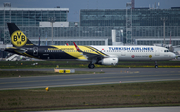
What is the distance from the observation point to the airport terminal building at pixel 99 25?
12731cm

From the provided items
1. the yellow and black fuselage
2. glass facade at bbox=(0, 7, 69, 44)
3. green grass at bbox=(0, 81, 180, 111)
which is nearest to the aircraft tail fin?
the yellow and black fuselage

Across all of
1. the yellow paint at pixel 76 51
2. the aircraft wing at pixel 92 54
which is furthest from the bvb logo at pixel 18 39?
the aircraft wing at pixel 92 54

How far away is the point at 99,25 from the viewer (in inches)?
5999

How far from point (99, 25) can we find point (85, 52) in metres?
108

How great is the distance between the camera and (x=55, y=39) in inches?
4872

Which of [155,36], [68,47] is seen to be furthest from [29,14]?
[68,47]

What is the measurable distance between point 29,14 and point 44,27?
3222 centimetres

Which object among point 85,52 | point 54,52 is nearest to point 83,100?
point 85,52

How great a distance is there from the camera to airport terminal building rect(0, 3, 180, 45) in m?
127

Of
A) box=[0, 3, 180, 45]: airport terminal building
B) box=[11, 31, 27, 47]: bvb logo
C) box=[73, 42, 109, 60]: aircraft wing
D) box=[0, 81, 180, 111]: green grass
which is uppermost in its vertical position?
box=[0, 3, 180, 45]: airport terminal building

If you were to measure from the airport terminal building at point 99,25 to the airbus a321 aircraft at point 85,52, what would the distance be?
7202 centimetres

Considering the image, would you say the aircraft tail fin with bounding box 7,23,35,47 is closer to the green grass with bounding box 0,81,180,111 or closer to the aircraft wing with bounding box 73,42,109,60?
the aircraft wing with bounding box 73,42,109,60

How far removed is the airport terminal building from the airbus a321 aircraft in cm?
7202

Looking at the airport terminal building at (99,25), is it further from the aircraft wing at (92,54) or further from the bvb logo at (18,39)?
the aircraft wing at (92,54)
